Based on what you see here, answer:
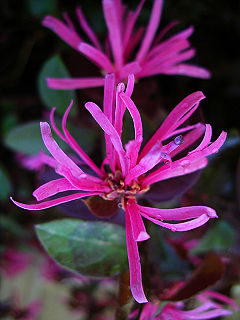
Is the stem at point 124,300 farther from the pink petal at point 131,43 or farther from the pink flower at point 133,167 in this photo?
the pink petal at point 131,43

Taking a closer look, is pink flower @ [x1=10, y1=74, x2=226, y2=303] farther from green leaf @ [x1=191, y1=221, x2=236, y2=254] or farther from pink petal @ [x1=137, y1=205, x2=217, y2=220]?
green leaf @ [x1=191, y1=221, x2=236, y2=254]

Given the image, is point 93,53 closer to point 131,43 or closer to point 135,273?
point 131,43

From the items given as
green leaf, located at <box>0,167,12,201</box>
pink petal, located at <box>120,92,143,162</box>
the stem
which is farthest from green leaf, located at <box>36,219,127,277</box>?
green leaf, located at <box>0,167,12,201</box>

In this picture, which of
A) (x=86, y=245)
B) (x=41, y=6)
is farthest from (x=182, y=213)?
(x=41, y=6)

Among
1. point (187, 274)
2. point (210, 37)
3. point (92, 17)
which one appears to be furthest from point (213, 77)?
point (187, 274)

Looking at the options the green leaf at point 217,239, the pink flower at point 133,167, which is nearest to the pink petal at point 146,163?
the pink flower at point 133,167

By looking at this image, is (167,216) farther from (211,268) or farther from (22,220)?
(22,220)
